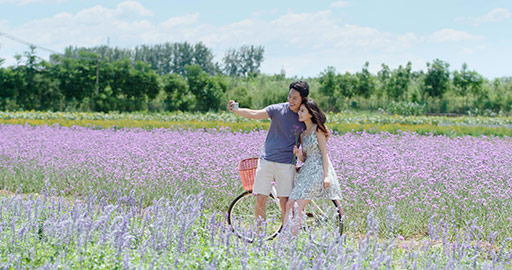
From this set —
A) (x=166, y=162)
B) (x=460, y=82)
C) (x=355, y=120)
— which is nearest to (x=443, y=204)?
(x=166, y=162)

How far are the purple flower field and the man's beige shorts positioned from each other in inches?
27.4

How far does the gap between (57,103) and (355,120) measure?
18.6 meters

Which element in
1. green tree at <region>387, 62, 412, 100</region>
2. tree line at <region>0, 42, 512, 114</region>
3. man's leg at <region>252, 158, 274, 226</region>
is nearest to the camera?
man's leg at <region>252, 158, 274, 226</region>

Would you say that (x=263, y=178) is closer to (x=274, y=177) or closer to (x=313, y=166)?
(x=274, y=177)

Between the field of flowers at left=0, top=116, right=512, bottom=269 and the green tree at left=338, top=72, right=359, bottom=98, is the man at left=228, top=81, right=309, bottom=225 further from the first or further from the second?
the green tree at left=338, top=72, right=359, bottom=98

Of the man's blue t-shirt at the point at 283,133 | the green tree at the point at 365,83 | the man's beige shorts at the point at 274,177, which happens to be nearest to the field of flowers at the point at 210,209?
the man's beige shorts at the point at 274,177

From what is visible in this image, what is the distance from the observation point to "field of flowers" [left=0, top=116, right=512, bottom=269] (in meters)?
2.94

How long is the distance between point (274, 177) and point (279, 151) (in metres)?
0.25

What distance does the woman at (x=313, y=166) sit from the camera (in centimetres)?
A: 381

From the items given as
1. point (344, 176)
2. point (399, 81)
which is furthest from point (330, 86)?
point (344, 176)

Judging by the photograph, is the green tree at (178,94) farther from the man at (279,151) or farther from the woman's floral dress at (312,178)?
the woman's floral dress at (312,178)

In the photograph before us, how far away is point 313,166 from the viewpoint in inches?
153

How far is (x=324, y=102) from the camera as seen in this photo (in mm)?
30734

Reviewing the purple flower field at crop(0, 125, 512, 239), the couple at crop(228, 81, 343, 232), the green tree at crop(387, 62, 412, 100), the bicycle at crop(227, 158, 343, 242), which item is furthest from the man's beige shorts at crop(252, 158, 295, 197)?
the green tree at crop(387, 62, 412, 100)
